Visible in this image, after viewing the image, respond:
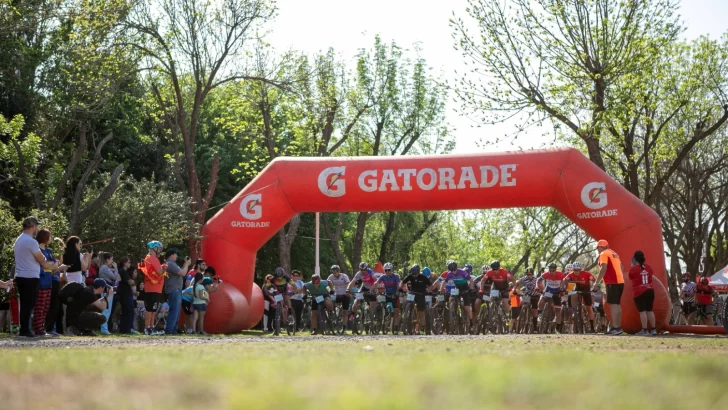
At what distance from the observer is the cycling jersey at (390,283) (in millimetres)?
Result: 23156

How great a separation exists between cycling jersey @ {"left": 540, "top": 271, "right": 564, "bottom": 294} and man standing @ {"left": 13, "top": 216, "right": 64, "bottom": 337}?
1206cm

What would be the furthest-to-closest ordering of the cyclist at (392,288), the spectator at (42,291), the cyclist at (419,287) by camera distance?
1. the cyclist at (392,288)
2. the cyclist at (419,287)
3. the spectator at (42,291)

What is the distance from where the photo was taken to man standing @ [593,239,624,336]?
19.2 metres

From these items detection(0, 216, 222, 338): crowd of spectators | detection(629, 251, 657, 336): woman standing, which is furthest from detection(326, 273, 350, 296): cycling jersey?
detection(629, 251, 657, 336): woman standing

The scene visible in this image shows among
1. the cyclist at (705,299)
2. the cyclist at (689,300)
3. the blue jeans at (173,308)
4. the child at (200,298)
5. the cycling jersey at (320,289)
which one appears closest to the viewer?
the blue jeans at (173,308)

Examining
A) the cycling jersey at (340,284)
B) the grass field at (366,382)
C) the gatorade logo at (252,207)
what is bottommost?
the grass field at (366,382)

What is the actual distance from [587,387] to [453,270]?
17.4 metres

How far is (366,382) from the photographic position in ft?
20.7

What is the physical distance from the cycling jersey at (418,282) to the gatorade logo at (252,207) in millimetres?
3667

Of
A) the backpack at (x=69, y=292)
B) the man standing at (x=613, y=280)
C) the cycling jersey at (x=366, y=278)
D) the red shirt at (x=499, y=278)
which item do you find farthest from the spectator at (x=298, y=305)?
the man standing at (x=613, y=280)

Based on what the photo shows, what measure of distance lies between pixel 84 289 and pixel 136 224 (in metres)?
10.5

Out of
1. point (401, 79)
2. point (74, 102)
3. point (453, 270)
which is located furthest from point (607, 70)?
point (401, 79)

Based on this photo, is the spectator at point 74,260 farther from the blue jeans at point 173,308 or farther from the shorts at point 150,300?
the blue jeans at point 173,308

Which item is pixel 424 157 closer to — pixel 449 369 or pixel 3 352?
pixel 3 352
